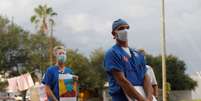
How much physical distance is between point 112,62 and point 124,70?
0.49 ft

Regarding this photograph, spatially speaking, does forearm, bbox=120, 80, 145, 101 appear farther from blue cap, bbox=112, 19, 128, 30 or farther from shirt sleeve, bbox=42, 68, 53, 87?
shirt sleeve, bbox=42, 68, 53, 87

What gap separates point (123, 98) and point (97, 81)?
70201 millimetres

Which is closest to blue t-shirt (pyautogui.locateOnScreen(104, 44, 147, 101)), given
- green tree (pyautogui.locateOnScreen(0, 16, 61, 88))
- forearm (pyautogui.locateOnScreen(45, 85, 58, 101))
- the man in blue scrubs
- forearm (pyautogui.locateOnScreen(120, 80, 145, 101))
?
the man in blue scrubs

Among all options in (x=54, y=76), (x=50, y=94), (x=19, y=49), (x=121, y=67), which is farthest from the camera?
(x=19, y=49)

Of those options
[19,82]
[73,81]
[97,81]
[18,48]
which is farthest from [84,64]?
[73,81]

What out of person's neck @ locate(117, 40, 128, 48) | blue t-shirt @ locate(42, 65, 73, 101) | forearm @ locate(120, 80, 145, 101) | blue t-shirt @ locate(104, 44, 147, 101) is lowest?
blue t-shirt @ locate(42, 65, 73, 101)


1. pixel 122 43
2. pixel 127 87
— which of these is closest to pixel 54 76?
pixel 122 43

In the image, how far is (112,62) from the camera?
6.11 meters

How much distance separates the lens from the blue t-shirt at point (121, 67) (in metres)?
6.11

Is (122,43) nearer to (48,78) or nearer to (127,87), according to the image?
(127,87)

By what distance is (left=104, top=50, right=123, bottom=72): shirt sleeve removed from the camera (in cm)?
606

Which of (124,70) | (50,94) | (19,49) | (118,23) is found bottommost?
(19,49)

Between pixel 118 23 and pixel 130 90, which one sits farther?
pixel 118 23

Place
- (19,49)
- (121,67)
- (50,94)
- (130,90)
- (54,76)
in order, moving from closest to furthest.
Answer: (130,90), (121,67), (50,94), (54,76), (19,49)
